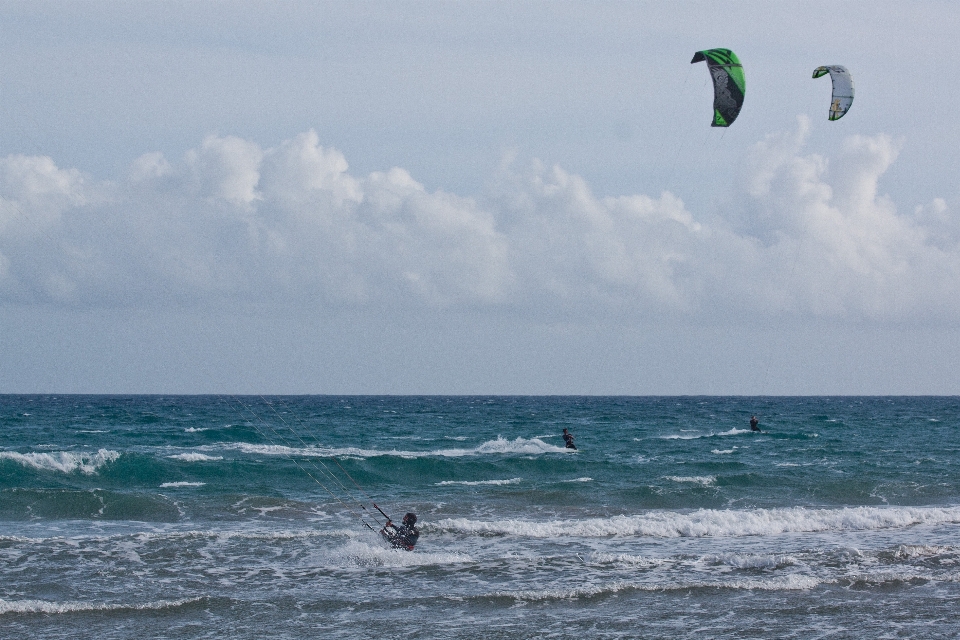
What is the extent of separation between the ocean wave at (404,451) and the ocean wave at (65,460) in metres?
5.70

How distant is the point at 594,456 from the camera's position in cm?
3288

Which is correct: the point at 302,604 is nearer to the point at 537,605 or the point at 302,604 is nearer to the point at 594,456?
the point at 537,605

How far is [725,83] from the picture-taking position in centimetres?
1788

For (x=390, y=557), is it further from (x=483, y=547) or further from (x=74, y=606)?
(x=74, y=606)

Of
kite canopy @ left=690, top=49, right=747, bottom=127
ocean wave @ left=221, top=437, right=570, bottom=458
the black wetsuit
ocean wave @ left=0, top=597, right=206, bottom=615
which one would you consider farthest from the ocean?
kite canopy @ left=690, top=49, right=747, bottom=127

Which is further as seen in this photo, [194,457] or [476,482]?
[194,457]

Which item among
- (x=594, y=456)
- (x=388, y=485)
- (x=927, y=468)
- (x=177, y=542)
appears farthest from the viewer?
(x=594, y=456)

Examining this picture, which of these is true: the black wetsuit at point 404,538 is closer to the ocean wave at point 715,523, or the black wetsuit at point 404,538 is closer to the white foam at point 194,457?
the ocean wave at point 715,523

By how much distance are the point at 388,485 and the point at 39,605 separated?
1363cm

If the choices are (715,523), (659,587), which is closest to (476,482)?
(715,523)

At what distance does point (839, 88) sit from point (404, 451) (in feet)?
70.7

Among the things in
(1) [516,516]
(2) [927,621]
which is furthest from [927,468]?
(2) [927,621]

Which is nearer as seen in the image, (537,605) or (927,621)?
(927,621)

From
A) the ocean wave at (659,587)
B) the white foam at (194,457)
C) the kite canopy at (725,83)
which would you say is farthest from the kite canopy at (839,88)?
the white foam at (194,457)
